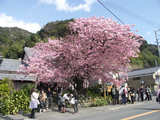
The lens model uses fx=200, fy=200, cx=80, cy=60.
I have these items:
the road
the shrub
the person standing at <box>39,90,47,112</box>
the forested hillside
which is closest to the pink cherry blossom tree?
Result: the person standing at <box>39,90,47,112</box>

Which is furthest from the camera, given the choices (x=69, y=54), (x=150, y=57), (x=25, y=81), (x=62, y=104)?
(x=150, y=57)

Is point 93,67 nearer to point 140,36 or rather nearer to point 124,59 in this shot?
point 124,59

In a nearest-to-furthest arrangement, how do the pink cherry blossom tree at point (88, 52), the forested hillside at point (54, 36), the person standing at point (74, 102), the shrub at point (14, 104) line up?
the shrub at point (14, 104), the person standing at point (74, 102), the pink cherry blossom tree at point (88, 52), the forested hillside at point (54, 36)

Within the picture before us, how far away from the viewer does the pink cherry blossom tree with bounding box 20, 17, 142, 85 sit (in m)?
15.1

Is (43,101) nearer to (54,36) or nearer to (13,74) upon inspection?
(13,74)

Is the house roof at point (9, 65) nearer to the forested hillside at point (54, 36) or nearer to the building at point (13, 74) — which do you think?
the building at point (13, 74)

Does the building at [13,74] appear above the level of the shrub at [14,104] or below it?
above

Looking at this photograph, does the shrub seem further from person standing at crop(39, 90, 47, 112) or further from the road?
the road

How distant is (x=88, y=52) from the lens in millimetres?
14977

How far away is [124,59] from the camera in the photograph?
16844 mm

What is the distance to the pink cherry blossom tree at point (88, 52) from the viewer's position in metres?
15.1

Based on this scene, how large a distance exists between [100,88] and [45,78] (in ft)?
24.2

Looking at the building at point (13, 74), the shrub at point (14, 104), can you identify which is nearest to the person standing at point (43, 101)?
the shrub at point (14, 104)

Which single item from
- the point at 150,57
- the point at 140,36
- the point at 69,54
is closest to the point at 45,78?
the point at 69,54
